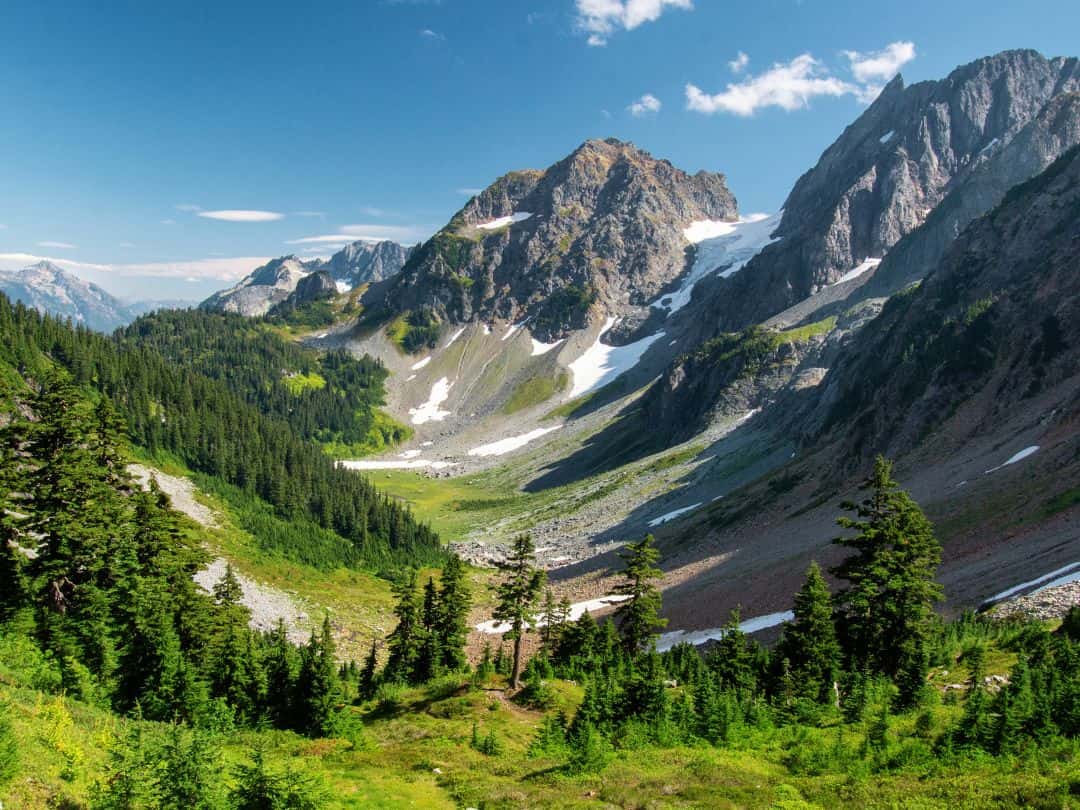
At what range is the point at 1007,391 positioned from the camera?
7031 centimetres

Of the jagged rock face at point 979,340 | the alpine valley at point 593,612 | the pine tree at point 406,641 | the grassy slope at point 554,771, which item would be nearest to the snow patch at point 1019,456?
the alpine valley at point 593,612

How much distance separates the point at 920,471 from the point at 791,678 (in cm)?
4881

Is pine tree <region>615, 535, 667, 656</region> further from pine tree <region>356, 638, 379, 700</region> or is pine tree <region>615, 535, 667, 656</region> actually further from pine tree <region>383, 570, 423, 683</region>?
pine tree <region>356, 638, 379, 700</region>

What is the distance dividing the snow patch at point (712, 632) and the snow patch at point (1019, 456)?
24.1 meters

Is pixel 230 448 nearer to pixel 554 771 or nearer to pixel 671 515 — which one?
pixel 671 515

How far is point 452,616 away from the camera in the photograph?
45094 millimetres

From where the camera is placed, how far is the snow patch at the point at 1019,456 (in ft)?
178

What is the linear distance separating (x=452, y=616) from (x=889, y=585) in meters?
28.2

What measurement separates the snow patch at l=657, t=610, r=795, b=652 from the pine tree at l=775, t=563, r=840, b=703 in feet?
50.0

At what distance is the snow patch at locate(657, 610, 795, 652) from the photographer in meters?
47.2

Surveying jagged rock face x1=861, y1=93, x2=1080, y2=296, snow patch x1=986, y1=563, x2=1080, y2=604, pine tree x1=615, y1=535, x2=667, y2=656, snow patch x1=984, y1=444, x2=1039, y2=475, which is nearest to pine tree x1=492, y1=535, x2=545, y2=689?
pine tree x1=615, y1=535, x2=667, y2=656

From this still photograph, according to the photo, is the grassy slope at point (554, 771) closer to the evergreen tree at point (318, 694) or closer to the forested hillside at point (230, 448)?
the evergreen tree at point (318, 694)

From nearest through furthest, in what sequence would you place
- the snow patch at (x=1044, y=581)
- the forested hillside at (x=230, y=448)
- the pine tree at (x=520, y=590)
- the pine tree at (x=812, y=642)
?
the pine tree at (x=812, y=642)
the snow patch at (x=1044, y=581)
the pine tree at (x=520, y=590)
the forested hillside at (x=230, y=448)

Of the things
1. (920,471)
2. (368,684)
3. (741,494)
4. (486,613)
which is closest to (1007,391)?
(920,471)
